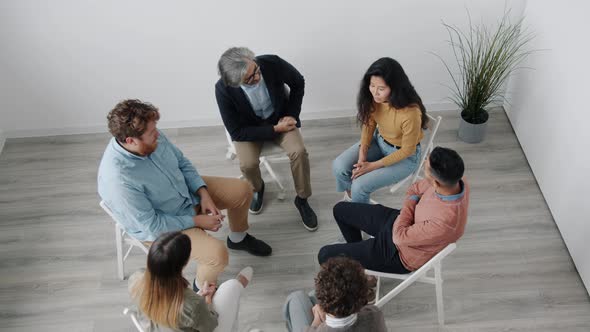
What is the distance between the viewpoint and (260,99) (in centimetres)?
327

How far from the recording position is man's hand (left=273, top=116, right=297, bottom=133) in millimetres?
3295

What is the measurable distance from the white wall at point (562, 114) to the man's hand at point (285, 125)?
168 cm

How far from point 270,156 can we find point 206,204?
77 centimetres

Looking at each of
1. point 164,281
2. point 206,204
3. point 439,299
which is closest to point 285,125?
point 206,204

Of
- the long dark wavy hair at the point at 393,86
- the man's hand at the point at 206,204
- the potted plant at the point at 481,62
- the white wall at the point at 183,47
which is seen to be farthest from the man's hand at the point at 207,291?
the potted plant at the point at 481,62

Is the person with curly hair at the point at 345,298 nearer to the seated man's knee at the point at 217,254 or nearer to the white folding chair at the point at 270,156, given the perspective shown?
the seated man's knee at the point at 217,254

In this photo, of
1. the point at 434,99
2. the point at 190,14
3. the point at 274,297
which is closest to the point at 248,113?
the point at 190,14

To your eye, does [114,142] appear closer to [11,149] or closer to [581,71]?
[11,149]

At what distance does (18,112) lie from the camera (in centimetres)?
414

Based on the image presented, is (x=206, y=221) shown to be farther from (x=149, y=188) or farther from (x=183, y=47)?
(x=183, y=47)

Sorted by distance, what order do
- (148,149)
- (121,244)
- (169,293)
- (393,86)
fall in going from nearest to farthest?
(169,293)
(148,149)
(393,86)
(121,244)

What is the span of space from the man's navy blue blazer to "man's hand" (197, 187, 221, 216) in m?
0.47

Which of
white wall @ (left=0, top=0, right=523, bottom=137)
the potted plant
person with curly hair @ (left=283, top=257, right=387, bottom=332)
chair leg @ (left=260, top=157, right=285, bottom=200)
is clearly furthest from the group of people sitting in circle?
the potted plant

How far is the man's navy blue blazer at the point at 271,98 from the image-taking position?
3.19 m
